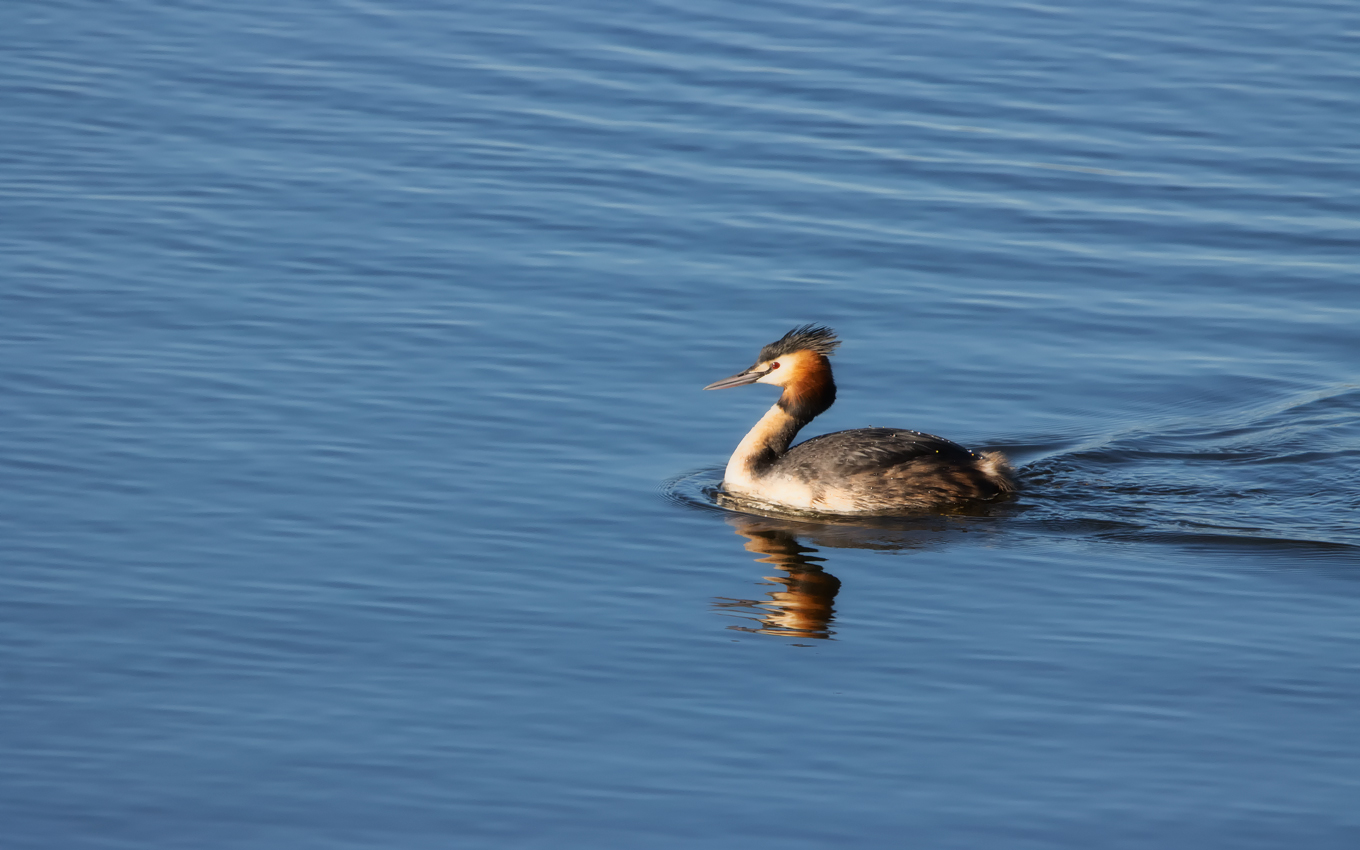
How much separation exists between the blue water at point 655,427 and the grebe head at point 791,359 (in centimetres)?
56

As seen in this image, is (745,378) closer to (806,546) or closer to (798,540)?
(798,540)

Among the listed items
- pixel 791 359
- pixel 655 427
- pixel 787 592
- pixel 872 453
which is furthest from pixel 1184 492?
pixel 655 427

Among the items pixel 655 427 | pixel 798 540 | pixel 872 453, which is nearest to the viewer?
pixel 798 540

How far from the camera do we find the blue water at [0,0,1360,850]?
855 centimetres

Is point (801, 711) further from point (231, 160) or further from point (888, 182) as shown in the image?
point (231, 160)

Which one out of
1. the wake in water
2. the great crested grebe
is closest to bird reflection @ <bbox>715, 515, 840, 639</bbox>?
the wake in water

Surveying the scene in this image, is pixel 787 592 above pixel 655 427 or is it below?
below

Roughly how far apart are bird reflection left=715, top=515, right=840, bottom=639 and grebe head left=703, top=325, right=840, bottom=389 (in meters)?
1.18

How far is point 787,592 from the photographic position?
10.7m

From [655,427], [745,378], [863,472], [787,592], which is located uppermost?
[745,378]

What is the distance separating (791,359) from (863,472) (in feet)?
3.68

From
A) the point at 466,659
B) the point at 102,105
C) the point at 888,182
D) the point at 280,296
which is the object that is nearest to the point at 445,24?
the point at 102,105

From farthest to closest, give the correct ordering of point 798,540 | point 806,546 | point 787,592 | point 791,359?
point 791,359 → point 798,540 → point 806,546 → point 787,592

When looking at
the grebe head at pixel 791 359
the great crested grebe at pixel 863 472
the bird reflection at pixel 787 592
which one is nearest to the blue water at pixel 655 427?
the bird reflection at pixel 787 592
